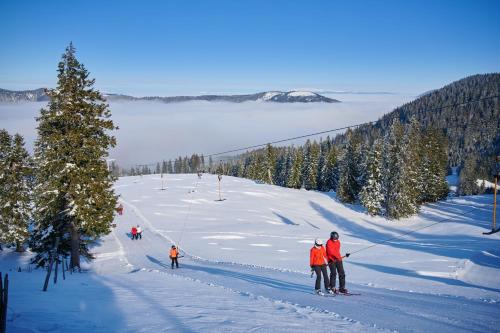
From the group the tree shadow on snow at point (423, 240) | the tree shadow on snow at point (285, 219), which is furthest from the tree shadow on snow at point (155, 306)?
the tree shadow on snow at point (285, 219)

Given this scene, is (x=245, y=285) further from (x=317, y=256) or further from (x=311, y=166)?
(x=311, y=166)

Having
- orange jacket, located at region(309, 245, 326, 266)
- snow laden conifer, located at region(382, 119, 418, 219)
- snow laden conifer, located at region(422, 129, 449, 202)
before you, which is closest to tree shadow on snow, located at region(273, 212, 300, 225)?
snow laden conifer, located at region(382, 119, 418, 219)

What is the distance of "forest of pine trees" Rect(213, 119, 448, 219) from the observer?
5919 centimetres

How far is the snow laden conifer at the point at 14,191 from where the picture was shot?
3462cm

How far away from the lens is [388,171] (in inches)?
2351

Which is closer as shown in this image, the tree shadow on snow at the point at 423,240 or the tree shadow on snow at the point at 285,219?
the tree shadow on snow at the point at 423,240

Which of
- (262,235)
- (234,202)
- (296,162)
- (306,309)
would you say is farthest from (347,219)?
(306,309)

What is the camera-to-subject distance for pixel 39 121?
22656 mm

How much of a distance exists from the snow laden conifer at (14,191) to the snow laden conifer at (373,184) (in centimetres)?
4751

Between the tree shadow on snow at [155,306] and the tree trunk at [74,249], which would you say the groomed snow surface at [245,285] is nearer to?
the tree shadow on snow at [155,306]

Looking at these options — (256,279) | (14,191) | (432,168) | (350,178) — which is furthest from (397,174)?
(14,191)

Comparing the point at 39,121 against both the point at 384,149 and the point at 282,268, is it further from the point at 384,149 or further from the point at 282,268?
the point at 384,149

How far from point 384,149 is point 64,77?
5012 cm

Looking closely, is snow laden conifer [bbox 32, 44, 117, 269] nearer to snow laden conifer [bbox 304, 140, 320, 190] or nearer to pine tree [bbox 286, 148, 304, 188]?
snow laden conifer [bbox 304, 140, 320, 190]
